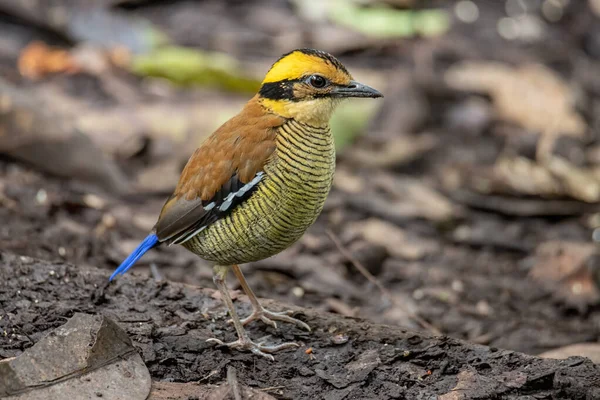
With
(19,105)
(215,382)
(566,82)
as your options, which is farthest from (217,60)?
(215,382)

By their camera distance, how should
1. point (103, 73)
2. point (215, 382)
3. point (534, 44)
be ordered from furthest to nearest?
1. point (534, 44)
2. point (103, 73)
3. point (215, 382)

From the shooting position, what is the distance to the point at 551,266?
6629mm

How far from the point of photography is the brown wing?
174 inches

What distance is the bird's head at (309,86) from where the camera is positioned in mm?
4512

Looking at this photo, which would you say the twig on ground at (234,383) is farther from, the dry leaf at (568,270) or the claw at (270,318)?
the dry leaf at (568,270)

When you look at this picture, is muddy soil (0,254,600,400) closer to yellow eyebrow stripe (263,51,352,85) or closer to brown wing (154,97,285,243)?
brown wing (154,97,285,243)

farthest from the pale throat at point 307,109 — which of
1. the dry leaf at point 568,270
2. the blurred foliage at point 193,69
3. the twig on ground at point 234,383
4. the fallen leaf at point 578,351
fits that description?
the blurred foliage at point 193,69

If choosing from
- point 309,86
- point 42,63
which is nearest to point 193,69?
point 42,63

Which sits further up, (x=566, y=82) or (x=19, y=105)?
(x=566, y=82)

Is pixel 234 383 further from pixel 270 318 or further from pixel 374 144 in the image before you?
pixel 374 144

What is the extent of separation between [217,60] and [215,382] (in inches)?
220

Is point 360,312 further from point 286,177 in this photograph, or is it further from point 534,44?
point 534,44

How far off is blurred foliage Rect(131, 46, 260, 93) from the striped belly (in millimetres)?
4098

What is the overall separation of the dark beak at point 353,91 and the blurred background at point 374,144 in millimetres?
1174
